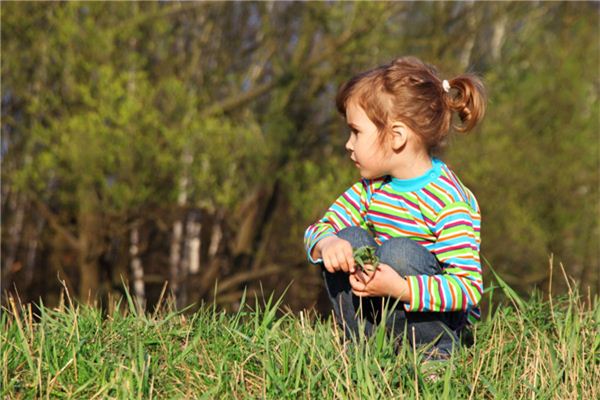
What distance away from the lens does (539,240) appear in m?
12.4

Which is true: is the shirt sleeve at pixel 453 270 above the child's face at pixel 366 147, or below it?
below

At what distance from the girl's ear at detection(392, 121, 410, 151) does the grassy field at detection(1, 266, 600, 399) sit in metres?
0.69

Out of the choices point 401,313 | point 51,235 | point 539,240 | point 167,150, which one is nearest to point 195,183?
point 167,150

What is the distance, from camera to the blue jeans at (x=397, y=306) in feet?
9.14

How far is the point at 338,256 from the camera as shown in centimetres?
274

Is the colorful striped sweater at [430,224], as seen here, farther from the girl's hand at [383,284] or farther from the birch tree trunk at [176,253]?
the birch tree trunk at [176,253]

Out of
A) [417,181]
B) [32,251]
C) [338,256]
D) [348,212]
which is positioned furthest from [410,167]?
[32,251]

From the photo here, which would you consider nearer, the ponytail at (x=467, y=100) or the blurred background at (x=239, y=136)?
the ponytail at (x=467, y=100)

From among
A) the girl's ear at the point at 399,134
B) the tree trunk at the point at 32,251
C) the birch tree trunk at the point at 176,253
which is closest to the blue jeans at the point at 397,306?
the girl's ear at the point at 399,134

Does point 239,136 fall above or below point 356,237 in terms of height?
below

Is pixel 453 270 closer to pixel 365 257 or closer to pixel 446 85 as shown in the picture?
pixel 365 257

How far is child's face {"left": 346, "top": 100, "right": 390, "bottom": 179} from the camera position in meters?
3.03

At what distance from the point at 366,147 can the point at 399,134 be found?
0.12 m

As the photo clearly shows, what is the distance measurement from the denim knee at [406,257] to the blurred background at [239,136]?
20.2 ft
